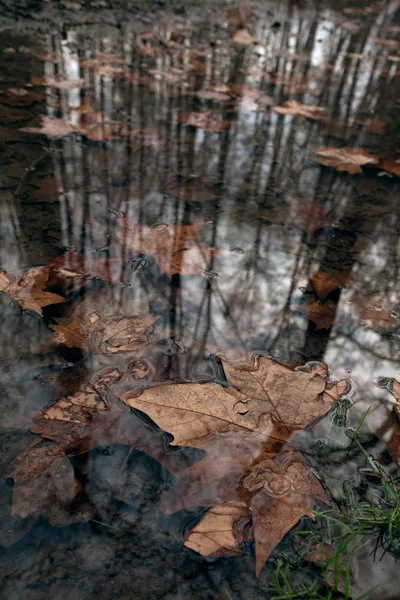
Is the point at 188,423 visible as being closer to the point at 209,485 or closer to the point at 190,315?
the point at 209,485

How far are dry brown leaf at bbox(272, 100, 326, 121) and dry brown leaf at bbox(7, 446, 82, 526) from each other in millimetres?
3133

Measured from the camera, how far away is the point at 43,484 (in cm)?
119

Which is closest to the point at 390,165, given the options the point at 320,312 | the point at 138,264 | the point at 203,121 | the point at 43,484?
the point at 203,121

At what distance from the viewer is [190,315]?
5.78 ft

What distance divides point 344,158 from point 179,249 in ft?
4.95

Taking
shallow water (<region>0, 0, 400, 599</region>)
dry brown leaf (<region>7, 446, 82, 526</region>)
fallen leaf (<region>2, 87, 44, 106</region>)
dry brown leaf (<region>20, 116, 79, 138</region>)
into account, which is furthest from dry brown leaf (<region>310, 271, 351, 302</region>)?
fallen leaf (<region>2, 87, 44, 106</region>)

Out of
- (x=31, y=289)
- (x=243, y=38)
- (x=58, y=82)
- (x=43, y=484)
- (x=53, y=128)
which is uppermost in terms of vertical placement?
(x=243, y=38)

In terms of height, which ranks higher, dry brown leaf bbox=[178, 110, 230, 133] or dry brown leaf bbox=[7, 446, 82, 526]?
dry brown leaf bbox=[178, 110, 230, 133]

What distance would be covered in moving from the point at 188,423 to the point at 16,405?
51cm

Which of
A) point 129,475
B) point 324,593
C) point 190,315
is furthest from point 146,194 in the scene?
point 324,593

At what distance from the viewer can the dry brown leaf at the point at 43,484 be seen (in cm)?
114

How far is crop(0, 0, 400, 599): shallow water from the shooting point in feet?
3.66

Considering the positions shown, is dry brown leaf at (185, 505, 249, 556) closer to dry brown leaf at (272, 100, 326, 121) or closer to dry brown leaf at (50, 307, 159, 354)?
dry brown leaf at (50, 307, 159, 354)

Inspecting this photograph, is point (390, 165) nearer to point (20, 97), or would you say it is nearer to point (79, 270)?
point (79, 270)
